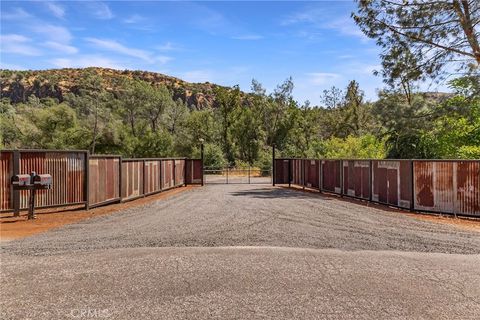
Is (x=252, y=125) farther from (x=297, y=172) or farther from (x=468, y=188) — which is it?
(x=468, y=188)

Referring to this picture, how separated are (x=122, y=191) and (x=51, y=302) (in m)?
13.9

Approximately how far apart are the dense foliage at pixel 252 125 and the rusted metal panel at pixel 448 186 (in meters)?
6.80

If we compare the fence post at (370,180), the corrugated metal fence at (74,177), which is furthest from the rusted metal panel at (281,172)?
the corrugated metal fence at (74,177)

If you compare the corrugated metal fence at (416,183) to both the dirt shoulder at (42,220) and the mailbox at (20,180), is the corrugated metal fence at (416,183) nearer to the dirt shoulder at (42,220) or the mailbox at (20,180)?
the dirt shoulder at (42,220)

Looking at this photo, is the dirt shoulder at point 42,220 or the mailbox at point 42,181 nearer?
the dirt shoulder at point 42,220

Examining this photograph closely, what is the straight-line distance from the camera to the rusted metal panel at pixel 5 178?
12859 mm

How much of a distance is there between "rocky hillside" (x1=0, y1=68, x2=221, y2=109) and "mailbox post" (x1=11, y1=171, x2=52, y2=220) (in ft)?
328

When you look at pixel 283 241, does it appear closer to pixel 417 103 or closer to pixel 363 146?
pixel 417 103

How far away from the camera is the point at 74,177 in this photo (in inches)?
602

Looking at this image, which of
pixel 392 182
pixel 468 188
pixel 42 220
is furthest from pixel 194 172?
pixel 468 188

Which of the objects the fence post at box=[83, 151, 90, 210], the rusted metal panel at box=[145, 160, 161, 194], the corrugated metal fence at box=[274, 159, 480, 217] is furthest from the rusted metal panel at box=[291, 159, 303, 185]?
the fence post at box=[83, 151, 90, 210]

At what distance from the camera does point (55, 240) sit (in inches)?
377

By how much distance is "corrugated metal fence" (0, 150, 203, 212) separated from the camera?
13.1 m

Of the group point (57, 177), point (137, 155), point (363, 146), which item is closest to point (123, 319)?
point (57, 177)
